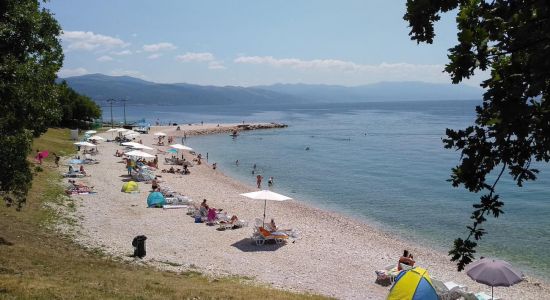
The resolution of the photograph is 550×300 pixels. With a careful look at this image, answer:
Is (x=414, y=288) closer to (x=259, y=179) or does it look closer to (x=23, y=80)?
(x=23, y=80)

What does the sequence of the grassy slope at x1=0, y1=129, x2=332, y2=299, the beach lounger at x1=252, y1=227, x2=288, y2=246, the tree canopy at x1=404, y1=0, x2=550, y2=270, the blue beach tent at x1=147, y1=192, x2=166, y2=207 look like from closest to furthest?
the tree canopy at x1=404, y1=0, x2=550, y2=270
the grassy slope at x1=0, y1=129, x2=332, y2=299
the beach lounger at x1=252, y1=227, x2=288, y2=246
the blue beach tent at x1=147, y1=192, x2=166, y2=207

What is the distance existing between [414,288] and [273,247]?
8.06 m

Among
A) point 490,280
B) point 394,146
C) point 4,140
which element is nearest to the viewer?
point 4,140

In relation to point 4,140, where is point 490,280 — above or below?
below

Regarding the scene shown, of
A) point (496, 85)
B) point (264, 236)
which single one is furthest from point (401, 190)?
point (496, 85)

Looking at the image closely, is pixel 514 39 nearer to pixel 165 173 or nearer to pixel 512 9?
pixel 512 9

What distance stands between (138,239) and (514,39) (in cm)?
1462

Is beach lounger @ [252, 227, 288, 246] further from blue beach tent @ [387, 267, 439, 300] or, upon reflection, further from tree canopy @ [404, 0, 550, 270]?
tree canopy @ [404, 0, 550, 270]

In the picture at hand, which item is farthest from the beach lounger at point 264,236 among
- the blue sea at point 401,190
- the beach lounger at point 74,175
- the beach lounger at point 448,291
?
the beach lounger at point 74,175

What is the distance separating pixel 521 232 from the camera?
2584 centimetres

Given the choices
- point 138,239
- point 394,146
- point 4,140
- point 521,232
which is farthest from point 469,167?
point 394,146

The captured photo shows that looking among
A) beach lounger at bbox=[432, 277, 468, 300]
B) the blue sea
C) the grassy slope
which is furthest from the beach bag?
the blue sea

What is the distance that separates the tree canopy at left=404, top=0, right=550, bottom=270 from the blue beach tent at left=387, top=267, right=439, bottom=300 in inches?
327

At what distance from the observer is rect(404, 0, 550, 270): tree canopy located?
378cm
